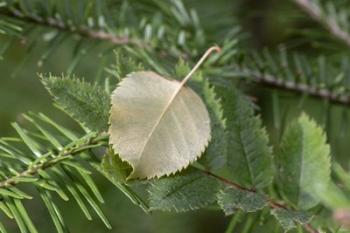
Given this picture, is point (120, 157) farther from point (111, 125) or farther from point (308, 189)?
point (308, 189)

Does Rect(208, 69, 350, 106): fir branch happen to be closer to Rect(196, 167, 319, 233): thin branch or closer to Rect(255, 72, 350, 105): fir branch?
Rect(255, 72, 350, 105): fir branch

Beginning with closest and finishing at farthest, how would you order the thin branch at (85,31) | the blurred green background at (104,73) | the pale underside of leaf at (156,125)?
the pale underside of leaf at (156,125) < the thin branch at (85,31) < the blurred green background at (104,73)

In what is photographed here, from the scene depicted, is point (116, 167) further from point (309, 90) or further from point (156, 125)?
point (309, 90)

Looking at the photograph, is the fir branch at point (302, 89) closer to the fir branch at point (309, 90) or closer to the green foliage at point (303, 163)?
the fir branch at point (309, 90)

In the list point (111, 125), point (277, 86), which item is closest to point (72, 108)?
point (111, 125)

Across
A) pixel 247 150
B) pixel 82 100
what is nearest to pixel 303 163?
pixel 247 150

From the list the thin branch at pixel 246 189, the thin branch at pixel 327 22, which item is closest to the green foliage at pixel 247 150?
the thin branch at pixel 246 189

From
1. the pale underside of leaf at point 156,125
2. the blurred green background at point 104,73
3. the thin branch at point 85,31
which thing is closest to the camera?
the pale underside of leaf at point 156,125
